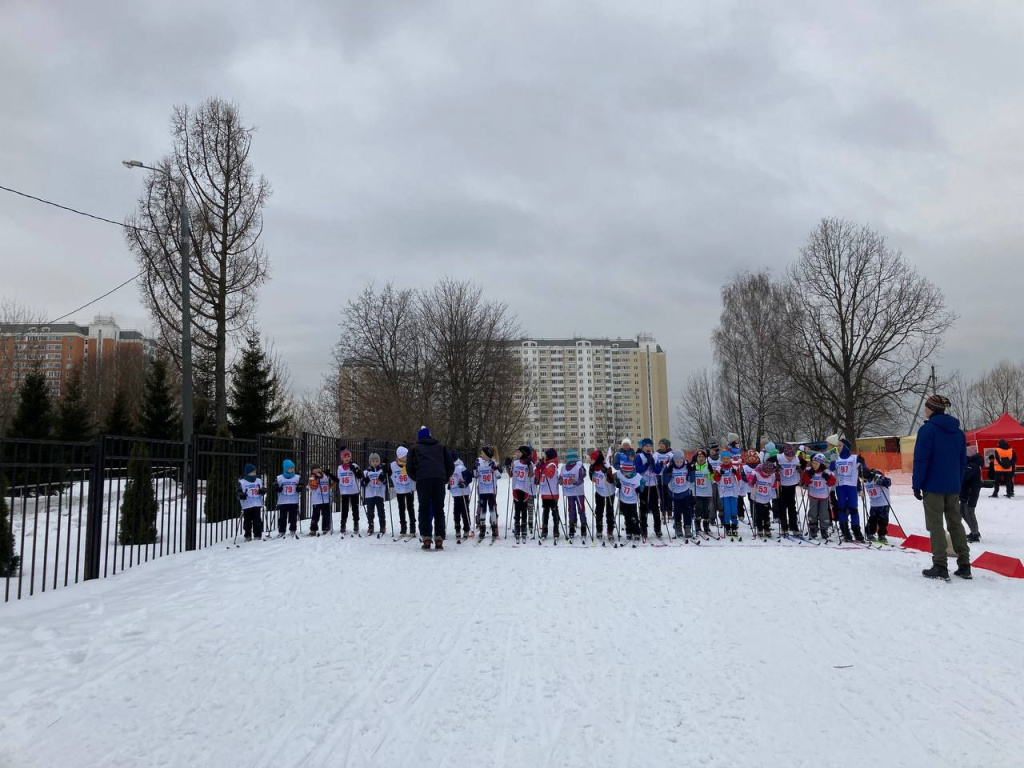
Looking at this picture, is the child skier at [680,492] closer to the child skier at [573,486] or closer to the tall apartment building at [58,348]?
the child skier at [573,486]

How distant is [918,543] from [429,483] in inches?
326

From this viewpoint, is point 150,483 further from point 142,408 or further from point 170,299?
point 142,408

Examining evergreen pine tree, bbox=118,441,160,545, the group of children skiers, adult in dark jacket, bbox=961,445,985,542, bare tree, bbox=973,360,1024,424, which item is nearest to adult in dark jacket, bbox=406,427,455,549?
the group of children skiers

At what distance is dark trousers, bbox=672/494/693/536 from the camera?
1380 cm

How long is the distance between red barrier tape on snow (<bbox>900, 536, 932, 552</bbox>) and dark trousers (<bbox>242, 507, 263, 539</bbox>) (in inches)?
464

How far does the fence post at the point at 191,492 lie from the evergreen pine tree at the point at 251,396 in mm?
19481

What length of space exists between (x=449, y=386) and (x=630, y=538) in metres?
27.4

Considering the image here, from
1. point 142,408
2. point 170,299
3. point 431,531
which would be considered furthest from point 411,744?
point 142,408

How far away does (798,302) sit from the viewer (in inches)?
1479

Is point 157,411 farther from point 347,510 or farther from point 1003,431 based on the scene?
point 1003,431

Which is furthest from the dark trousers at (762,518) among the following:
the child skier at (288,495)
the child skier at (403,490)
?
the child skier at (288,495)

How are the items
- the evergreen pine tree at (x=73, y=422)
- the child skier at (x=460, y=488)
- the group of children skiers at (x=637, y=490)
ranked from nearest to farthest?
1. the group of children skiers at (x=637, y=490)
2. the child skier at (x=460, y=488)
3. the evergreen pine tree at (x=73, y=422)

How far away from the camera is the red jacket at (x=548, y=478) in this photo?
1368cm

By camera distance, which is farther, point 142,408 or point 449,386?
point 449,386
